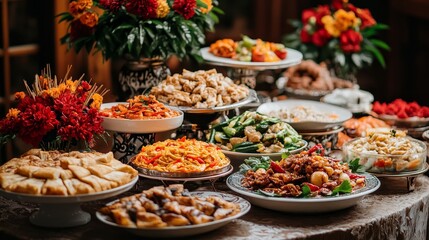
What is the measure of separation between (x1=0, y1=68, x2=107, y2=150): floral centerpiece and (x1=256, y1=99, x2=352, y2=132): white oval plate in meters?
1.12

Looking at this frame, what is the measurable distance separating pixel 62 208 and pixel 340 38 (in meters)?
2.87

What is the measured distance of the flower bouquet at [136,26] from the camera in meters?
4.17

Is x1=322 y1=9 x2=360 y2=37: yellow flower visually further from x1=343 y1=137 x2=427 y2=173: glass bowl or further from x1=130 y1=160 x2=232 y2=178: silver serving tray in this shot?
x1=130 y1=160 x2=232 y2=178: silver serving tray

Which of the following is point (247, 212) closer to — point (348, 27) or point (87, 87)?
point (87, 87)

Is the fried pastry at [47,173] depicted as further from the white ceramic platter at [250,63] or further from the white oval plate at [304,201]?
the white ceramic platter at [250,63]

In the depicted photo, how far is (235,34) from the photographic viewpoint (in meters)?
7.92

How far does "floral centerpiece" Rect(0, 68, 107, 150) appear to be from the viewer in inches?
134

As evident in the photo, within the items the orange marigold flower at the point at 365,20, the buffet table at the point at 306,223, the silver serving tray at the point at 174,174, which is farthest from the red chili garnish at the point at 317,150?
the orange marigold flower at the point at 365,20

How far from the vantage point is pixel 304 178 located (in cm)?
337

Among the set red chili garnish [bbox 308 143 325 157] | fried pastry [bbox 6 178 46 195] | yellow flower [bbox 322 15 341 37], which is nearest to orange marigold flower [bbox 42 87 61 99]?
fried pastry [bbox 6 178 46 195]

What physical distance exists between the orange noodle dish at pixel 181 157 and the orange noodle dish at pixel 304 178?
0.16 meters

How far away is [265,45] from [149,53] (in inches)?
31.0

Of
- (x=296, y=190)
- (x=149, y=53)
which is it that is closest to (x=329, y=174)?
(x=296, y=190)

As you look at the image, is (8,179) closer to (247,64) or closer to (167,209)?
(167,209)
